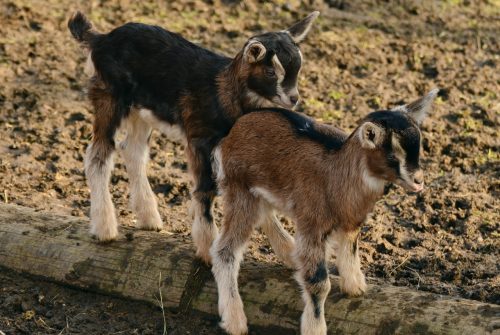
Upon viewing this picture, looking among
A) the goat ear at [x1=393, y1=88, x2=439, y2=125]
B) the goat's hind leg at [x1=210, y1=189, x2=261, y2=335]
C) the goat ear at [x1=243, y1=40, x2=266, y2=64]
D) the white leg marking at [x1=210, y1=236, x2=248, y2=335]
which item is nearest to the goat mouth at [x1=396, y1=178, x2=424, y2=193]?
the goat ear at [x1=393, y1=88, x2=439, y2=125]

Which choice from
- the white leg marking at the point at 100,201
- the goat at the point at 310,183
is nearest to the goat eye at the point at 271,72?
the goat at the point at 310,183

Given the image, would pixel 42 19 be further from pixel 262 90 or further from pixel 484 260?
pixel 484 260

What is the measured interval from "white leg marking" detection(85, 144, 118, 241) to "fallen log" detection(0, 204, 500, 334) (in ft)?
0.30

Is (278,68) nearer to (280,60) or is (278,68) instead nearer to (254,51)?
(280,60)

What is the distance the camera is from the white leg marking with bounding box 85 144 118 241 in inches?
308

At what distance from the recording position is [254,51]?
24.6 ft

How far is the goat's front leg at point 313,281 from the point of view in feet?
22.0

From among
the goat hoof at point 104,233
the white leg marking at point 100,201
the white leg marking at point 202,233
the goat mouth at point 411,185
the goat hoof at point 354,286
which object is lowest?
the goat hoof at point 104,233

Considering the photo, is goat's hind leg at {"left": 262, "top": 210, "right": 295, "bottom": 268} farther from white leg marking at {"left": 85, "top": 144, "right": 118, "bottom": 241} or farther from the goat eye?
white leg marking at {"left": 85, "top": 144, "right": 118, "bottom": 241}

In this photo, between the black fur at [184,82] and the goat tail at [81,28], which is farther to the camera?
the goat tail at [81,28]

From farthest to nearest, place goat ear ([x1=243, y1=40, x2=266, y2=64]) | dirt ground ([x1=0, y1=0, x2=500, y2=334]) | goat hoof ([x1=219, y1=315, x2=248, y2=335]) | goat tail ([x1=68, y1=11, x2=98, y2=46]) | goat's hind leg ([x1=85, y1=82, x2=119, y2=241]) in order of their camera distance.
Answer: goat tail ([x1=68, y1=11, x2=98, y2=46]), goat's hind leg ([x1=85, y1=82, x2=119, y2=241]), dirt ground ([x1=0, y1=0, x2=500, y2=334]), goat ear ([x1=243, y1=40, x2=266, y2=64]), goat hoof ([x1=219, y1=315, x2=248, y2=335])

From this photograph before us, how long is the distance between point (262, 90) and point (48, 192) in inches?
101

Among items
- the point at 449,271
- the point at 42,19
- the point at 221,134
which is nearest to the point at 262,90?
the point at 221,134

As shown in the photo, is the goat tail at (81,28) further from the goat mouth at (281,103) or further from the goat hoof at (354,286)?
the goat hoof at (354,286)
